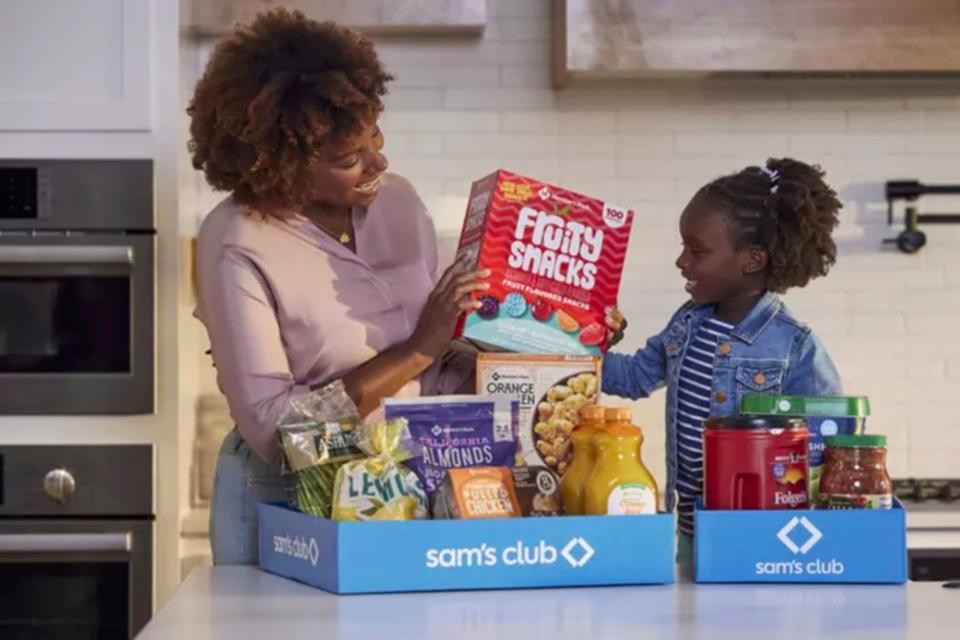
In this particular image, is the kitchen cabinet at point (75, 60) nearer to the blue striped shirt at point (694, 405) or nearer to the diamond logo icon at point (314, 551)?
the blue striped shirt at point (694, 405)

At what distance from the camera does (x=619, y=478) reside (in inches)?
72.2

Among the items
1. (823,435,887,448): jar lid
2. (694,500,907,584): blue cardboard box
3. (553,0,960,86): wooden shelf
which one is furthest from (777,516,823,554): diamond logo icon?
(553,0,960,86): wooden shelf

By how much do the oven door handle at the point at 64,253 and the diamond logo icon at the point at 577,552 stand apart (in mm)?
1841

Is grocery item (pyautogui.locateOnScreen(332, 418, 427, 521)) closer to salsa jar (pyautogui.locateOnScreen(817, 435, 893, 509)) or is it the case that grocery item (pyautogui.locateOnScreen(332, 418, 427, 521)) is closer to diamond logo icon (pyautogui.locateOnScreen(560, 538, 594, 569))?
diamond logo icon (pyautogui.locateOnScreen(560, 538, 594, 569))

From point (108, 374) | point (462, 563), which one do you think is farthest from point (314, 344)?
point (108, 374)

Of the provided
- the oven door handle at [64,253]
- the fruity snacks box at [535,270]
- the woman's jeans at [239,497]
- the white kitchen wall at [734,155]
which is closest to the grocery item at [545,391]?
the fruity snacks box at [535,270]

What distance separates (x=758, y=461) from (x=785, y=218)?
0.70 m

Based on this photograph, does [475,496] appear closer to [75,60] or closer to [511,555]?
[511,555]

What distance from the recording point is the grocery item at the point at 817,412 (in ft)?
6.26

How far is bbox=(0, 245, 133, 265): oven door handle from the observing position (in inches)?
132

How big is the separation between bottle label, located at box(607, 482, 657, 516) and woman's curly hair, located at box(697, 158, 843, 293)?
704 mm

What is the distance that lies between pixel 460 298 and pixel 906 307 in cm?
219

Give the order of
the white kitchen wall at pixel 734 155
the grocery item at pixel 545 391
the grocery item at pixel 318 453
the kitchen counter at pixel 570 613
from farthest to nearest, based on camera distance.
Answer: the white kitchen wall at pixel 734 155 → the grocery item at pixel 545 391 → the grocery item at pixel 318 453 → the kitchen counter at pixel 570 613

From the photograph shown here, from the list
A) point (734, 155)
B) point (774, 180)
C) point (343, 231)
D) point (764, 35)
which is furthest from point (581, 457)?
point (734, 155)
